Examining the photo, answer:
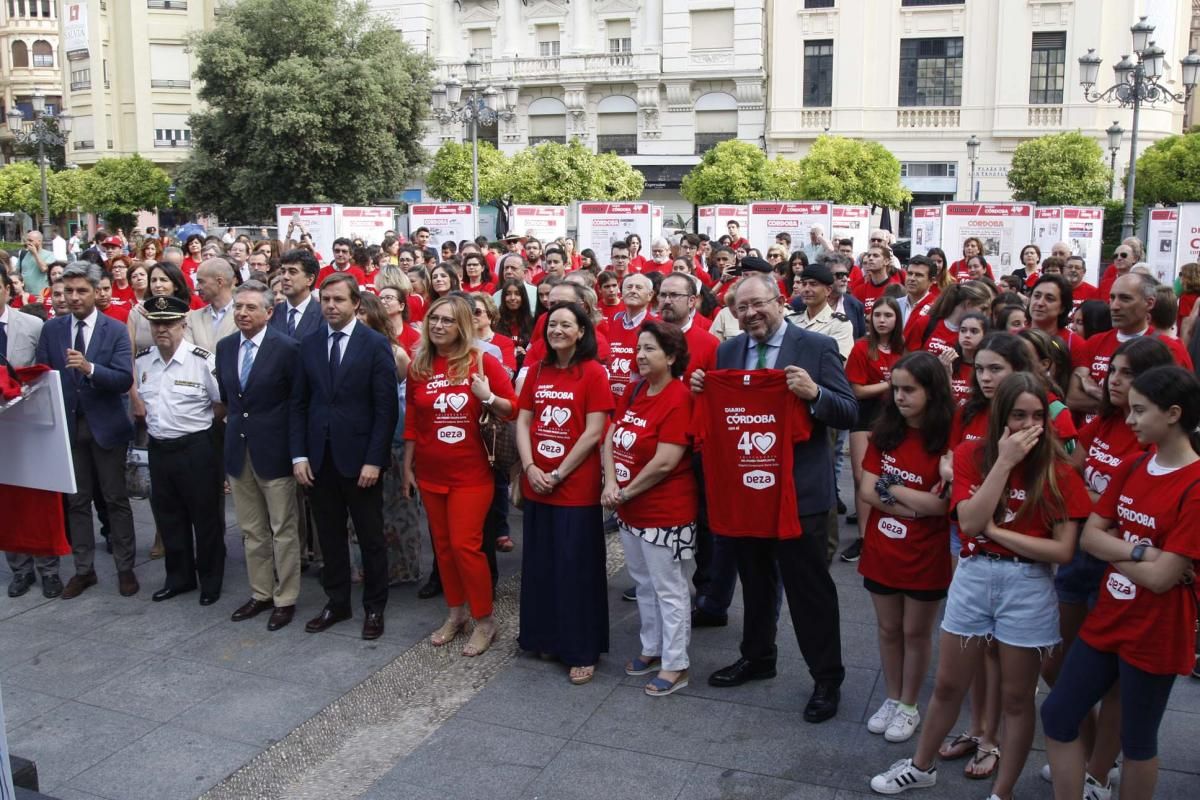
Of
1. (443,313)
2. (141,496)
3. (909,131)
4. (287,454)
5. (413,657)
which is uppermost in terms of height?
(909,131)

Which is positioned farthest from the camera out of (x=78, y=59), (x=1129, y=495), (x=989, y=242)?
(x=78, y=59)

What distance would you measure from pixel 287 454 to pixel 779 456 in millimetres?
3049

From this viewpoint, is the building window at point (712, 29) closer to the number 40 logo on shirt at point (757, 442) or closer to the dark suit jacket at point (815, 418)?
A: the dark suit jacket at point (815, 418)

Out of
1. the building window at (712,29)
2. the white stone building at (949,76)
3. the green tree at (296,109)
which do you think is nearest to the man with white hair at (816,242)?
the green tree at (296,109)

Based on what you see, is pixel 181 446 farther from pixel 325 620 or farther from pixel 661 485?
pixel 661 485

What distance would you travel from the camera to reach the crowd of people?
3857mm

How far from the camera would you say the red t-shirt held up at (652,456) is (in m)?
5.23

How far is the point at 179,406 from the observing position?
6.66 meters

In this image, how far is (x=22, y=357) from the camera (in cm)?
718

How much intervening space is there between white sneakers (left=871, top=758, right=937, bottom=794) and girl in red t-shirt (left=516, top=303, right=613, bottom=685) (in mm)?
1693

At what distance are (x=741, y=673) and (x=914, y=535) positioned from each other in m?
1.36

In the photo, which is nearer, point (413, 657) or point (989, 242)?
point (413, 657)

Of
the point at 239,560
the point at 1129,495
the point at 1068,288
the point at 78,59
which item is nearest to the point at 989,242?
the point at 1068,288

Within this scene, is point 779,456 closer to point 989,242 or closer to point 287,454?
point 287,454
